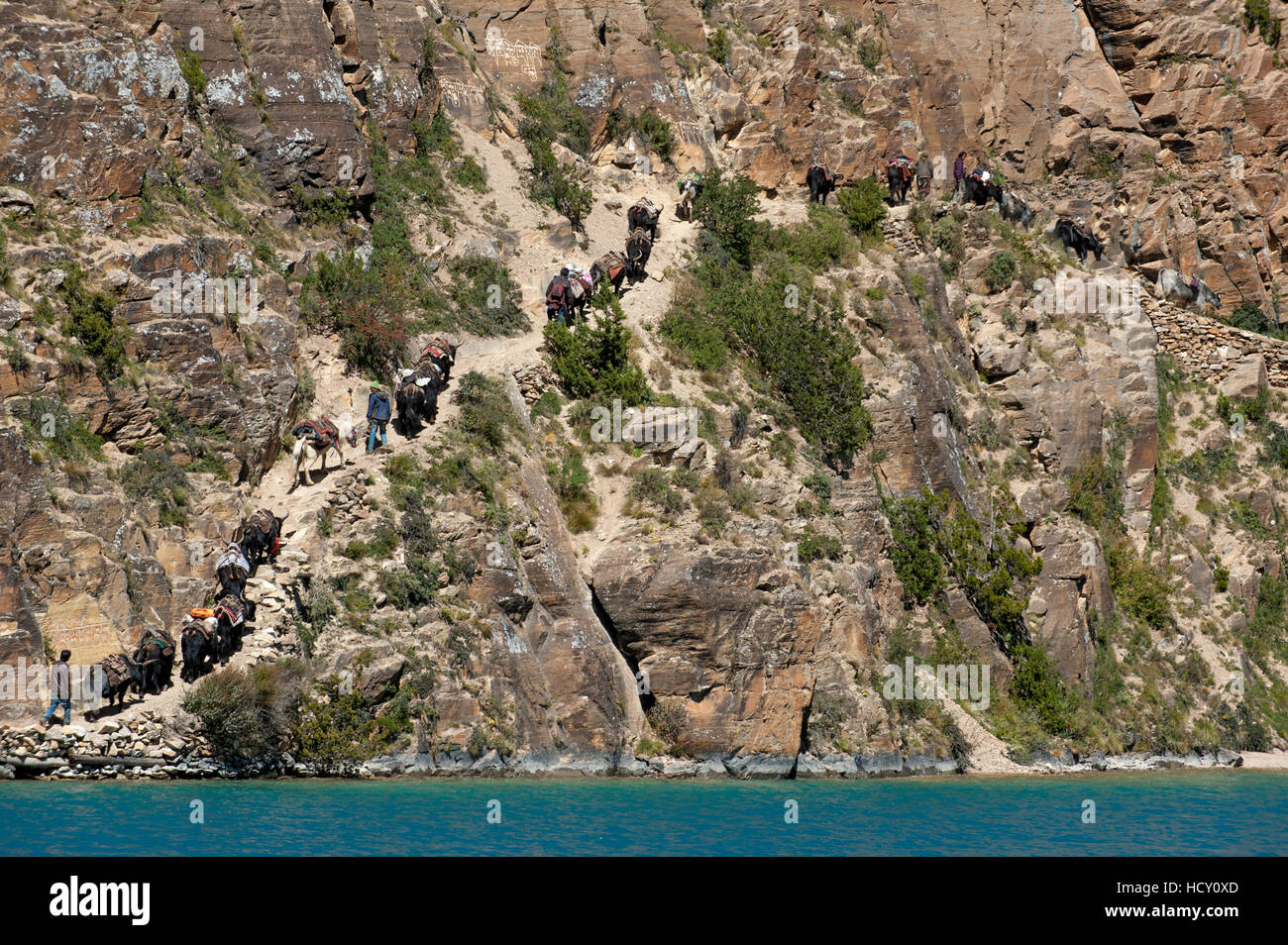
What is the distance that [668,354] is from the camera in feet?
103

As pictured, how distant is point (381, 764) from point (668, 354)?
1355 cm

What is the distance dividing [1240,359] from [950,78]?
1346 centimetres

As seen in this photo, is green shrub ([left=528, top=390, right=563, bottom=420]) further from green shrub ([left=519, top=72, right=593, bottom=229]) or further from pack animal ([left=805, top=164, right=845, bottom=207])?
pack animal ([left=805, top=164, right=845, bottom=207])

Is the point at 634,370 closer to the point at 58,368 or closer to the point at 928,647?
the point at 928,647

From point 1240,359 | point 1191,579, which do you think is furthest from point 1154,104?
point 1191,579

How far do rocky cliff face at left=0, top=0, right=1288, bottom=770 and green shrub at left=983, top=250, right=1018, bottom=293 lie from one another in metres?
0.24

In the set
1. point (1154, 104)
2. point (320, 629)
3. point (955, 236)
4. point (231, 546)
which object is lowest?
point (320, 629)

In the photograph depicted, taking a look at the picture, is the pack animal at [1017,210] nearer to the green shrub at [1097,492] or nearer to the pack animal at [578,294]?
the green shrub at [1097,492]

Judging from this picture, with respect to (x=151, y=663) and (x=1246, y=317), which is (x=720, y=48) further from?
(x=151, y=663)

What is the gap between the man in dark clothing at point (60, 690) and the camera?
66.9 feet

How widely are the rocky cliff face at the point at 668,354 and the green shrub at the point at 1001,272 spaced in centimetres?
24

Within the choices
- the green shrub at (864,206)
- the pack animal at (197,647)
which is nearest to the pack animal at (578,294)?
the green shrub at (864,206)

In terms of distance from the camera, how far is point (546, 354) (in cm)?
3022

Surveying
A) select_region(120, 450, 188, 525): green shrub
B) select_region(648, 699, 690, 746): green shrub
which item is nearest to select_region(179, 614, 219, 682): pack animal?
select_region(120, 450, 188, 525): green shrub
